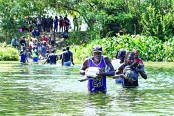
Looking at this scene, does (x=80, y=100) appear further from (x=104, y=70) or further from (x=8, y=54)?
(x=8, y=54)

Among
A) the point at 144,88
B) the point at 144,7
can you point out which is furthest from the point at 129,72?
the point at 144,7

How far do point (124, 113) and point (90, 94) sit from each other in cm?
381

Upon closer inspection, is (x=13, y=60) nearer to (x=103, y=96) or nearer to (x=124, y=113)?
(x=103, y=96)

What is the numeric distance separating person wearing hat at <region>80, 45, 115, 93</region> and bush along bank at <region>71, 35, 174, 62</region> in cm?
2769

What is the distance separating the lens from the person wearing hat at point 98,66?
15273mm

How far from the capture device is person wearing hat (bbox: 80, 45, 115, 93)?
15273 millimetres

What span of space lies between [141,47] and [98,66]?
28986 millimetres

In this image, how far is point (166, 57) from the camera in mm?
43188

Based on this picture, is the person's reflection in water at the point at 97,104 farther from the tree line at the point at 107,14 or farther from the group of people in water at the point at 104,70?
the tree line at the point at 107,14

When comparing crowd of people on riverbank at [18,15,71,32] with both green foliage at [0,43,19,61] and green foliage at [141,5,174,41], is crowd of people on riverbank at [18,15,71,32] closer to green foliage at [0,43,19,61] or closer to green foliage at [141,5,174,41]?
green foliage at [0,43,19,61]

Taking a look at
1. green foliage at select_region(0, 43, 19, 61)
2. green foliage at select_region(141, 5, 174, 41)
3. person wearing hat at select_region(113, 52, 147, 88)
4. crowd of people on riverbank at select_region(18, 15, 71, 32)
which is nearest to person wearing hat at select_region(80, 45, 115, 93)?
person wearing hat at select_region(113, 52, 147, 88)

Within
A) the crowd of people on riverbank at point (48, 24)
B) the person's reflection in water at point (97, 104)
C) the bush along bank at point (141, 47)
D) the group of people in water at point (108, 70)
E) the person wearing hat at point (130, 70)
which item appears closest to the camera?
the person's reflection in water at point (97, 104)

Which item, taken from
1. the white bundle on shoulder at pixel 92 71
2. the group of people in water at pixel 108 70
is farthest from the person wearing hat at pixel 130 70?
the white bundle on shoulder at pixel 92 71

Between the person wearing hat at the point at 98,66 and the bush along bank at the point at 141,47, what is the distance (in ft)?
90.8
